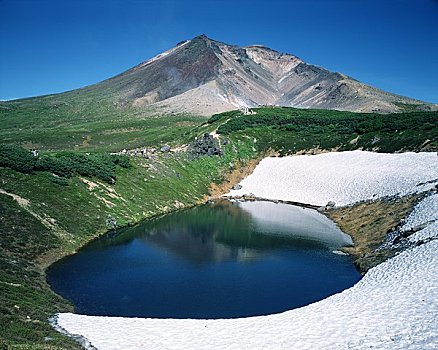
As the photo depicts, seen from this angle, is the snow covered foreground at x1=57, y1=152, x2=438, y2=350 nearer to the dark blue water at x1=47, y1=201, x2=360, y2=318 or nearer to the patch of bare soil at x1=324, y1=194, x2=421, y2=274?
the dark blue water at x1=47, y1=201, x2=360, y2=318

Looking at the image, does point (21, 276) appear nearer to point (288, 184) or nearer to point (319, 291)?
point (319, 291)

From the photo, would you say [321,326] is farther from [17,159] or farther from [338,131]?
[338,131]

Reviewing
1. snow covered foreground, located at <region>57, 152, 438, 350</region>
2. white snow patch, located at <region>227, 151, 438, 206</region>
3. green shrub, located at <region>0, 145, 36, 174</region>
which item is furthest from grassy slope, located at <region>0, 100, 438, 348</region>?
white snow patch, located at <region>227, 151, 438, 206</region>

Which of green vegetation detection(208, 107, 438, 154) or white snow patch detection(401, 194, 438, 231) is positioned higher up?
green vegetation detection(208, 107, 438, 154)

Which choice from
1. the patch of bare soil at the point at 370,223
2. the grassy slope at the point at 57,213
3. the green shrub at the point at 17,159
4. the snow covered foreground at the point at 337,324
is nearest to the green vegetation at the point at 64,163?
the green shrub at the point at 17,159

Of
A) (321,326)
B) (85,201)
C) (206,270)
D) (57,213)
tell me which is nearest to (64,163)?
(85,201)

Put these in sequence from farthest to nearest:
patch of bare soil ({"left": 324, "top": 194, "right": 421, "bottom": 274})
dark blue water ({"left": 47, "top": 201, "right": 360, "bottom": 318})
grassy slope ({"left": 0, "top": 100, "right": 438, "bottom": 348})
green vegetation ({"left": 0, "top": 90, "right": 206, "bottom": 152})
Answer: green vegetation ({"left": 0, "top": 90, "right": 206, "bottom": 152}) < patch of bare soil ({"left": 324, "top": 194, "right": 421, "bottom": 274}) < dark blue water ({"left": 47, "top": 201, "right": 360, "bottom": 318}) < grassy slope ({"left": 0, "top": 100, "right": 438, "bottom": 348})
